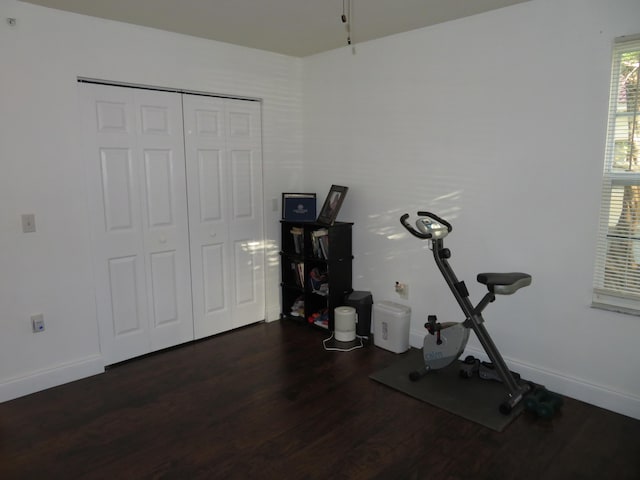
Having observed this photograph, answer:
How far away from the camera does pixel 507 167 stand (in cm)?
300

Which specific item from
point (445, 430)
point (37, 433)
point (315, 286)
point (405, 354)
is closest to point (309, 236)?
point (315, 286)

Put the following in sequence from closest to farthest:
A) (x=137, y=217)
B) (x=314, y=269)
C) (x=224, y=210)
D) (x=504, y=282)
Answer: (x=504, y=282) < (x=137, y=217) < (x=224, y=210) < (x=314, y=269)

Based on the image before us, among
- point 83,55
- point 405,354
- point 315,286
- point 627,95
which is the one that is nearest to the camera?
point 627,95

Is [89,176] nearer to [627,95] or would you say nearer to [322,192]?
[322,192]

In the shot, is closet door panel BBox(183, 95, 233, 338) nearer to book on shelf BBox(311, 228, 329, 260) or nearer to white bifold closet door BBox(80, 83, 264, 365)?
white bifold closet door BBox(80, 83, 264, 365)

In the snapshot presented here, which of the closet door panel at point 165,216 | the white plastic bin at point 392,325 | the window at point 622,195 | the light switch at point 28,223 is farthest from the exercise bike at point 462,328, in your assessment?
the light switch at point 28,223

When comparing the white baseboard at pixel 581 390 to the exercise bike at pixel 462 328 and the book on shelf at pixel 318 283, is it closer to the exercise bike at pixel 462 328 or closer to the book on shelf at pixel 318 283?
the exercise bike at pixel 462 328

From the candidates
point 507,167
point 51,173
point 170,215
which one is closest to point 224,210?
point 170,215

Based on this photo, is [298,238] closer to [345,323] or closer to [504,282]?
[345,323]

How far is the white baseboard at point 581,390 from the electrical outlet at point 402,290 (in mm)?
911

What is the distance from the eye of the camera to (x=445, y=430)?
2.53 m

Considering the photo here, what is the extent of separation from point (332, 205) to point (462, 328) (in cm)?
161

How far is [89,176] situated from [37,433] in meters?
1.66

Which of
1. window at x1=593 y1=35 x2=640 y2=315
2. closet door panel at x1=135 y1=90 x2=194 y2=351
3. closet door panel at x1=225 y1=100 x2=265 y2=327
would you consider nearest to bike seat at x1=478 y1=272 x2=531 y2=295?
window at x1=593 y1=35 x2=640 y2=315
